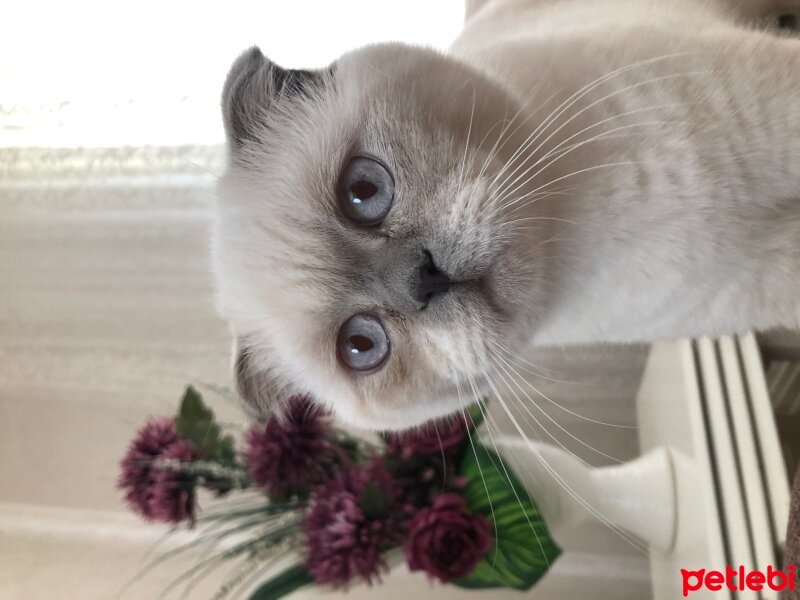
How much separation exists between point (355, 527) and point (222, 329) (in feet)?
3.21

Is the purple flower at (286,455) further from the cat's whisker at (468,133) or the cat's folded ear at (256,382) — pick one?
the cat's whisker at (468,133)

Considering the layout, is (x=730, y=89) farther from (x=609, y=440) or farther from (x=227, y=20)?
(x=227, y=20)

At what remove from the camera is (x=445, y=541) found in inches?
41.1

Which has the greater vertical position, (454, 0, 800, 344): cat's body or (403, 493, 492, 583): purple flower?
(454, 0, 800, 344): cat's body

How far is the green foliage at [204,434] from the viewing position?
114 centimetres

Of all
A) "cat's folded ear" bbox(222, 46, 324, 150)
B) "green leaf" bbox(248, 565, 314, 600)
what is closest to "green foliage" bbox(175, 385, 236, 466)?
"green leaf" bbox(248, 565, 314, 600)

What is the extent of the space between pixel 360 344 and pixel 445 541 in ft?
1.24

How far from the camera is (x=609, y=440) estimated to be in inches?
63.7

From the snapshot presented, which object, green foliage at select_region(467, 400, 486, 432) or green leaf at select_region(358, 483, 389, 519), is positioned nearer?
green leaf at select_region(358, 483, 389, 519)

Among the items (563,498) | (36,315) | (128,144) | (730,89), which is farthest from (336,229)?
(36,315)

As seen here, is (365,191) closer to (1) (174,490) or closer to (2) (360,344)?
(2) (360,344)

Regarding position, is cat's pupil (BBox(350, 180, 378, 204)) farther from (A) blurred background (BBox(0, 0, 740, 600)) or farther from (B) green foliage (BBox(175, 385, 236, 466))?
(A) blurred background (BBox(0, 0, 740, 600))

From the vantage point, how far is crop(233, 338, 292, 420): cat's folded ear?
109 centimetres

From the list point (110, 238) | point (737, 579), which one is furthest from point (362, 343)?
point (110, 238)
